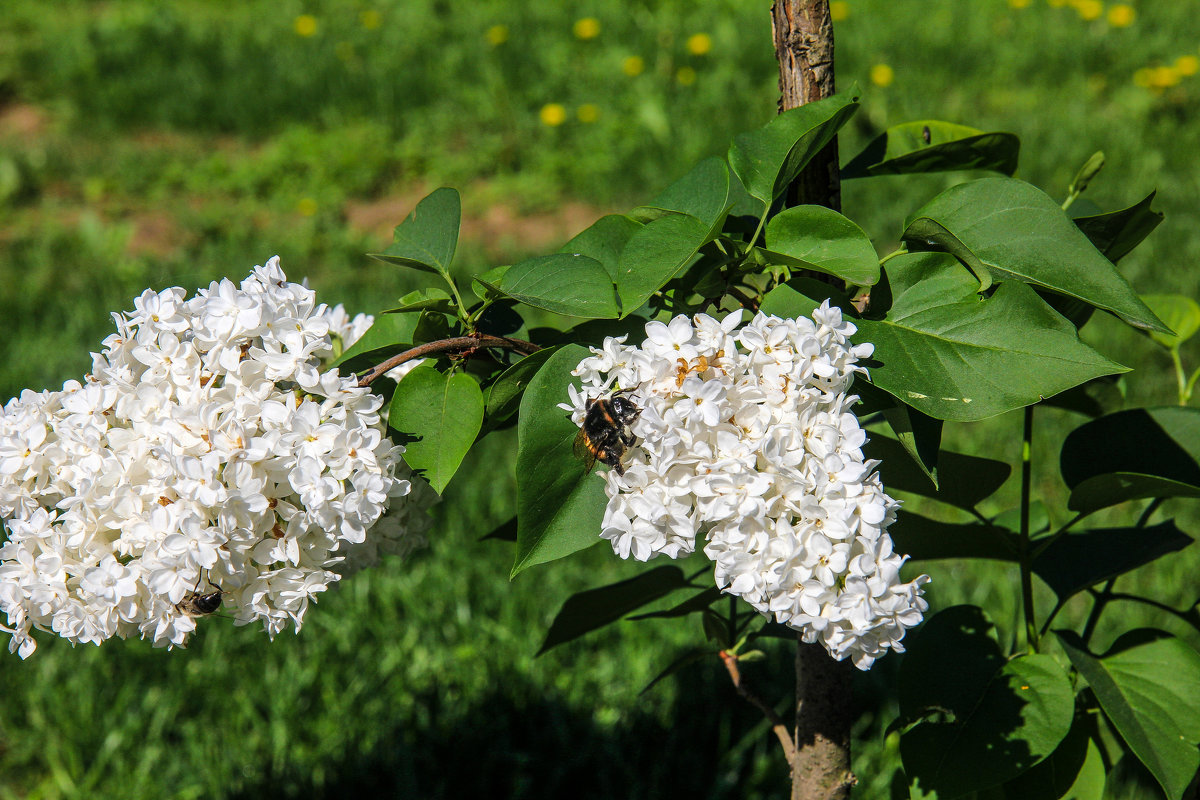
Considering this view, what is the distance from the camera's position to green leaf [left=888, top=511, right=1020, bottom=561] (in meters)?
1.20

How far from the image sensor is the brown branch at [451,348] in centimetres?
93

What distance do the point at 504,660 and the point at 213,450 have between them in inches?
61.2

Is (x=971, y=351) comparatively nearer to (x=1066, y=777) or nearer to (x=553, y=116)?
(x=1066, y=777)

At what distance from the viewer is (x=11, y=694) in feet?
7.27

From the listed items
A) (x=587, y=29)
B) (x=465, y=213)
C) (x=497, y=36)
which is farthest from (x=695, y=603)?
(x=497, y=36)

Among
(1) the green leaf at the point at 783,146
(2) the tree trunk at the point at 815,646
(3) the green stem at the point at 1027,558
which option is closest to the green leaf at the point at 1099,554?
(3) the green stem at the point at 1027,558

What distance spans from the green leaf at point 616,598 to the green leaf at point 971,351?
50cm

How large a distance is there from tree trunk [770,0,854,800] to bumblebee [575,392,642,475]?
43 cm

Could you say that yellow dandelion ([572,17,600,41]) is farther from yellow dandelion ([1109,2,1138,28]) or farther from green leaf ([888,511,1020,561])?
green leaf ([888,511,1020,561])

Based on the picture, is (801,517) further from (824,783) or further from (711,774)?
(711,774)

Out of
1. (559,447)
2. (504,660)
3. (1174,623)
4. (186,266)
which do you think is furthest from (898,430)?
(186,266)

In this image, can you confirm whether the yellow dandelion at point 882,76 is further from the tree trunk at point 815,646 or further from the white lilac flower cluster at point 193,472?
the white lilac flower cluster at point 193,472

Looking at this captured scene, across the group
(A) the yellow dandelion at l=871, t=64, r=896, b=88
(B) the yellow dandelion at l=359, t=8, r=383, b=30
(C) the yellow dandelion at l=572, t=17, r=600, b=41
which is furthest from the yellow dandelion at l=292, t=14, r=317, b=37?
(A) the yellow dandelion at l=871, t=64, r=896, b=88

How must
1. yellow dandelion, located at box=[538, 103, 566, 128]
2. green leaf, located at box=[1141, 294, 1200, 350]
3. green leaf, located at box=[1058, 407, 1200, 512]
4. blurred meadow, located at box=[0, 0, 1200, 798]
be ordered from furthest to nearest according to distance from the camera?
yellow dandelion, located at box=[538, 103, 566, 128] < blurred meadow, located at box=[0, 0, 1200, 798] < green leaf, located at box=[1141, 294, 1200, 350] < green leaf, located at box=[1058, 407, 1200, 512]
